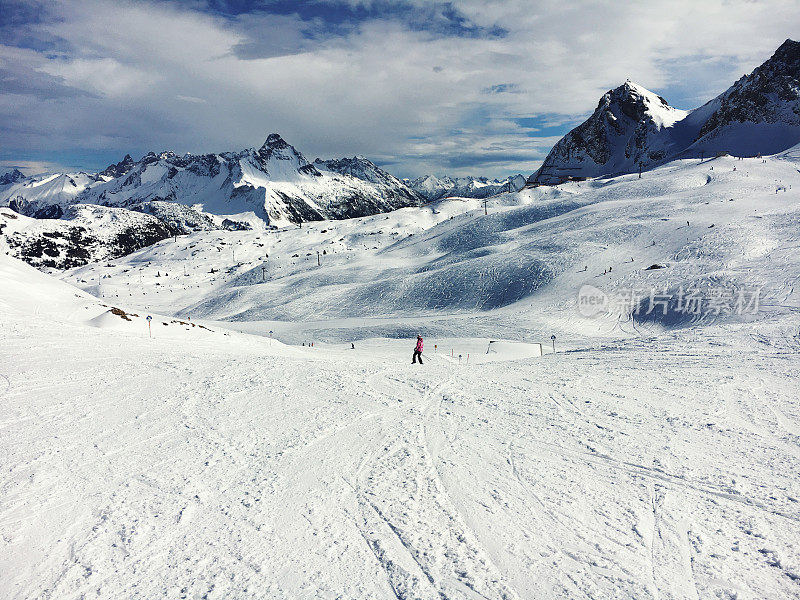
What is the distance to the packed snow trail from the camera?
5.07m

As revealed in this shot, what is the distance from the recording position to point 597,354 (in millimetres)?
18859

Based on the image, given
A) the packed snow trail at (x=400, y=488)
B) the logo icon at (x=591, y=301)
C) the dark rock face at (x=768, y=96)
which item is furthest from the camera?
the dark rock face at (x=768, y=96)

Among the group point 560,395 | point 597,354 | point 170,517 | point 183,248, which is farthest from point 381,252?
point 183,248

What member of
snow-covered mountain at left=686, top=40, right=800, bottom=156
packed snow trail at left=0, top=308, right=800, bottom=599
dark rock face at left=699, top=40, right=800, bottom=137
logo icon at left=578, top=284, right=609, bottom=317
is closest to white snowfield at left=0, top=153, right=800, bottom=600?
packed snow trail at left=0, top=308, right=800, bottom=599

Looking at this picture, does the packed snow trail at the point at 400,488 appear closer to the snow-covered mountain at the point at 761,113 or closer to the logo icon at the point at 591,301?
the logo icon at the point at 591,301

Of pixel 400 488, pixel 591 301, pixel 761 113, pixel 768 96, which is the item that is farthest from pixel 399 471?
pixel 768 96

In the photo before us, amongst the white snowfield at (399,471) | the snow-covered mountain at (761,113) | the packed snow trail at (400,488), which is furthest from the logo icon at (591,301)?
the snow-covered mountain at (761,113)

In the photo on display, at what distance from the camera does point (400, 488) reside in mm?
7012

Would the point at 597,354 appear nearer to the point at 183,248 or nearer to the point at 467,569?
the point at 467,569

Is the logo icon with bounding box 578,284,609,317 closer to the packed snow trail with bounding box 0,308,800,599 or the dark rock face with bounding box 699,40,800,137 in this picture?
the packed snow trail with bounding box 0,308,800,599

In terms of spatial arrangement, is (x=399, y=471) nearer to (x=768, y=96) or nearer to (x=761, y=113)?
(x=761, y=113)

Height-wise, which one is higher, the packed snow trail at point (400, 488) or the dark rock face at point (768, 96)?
the dark rock face at point (768, 96)

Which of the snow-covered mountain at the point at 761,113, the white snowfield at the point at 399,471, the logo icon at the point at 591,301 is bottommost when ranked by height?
the logo icon at the point at 591,301

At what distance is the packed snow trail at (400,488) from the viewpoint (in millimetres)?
5066
